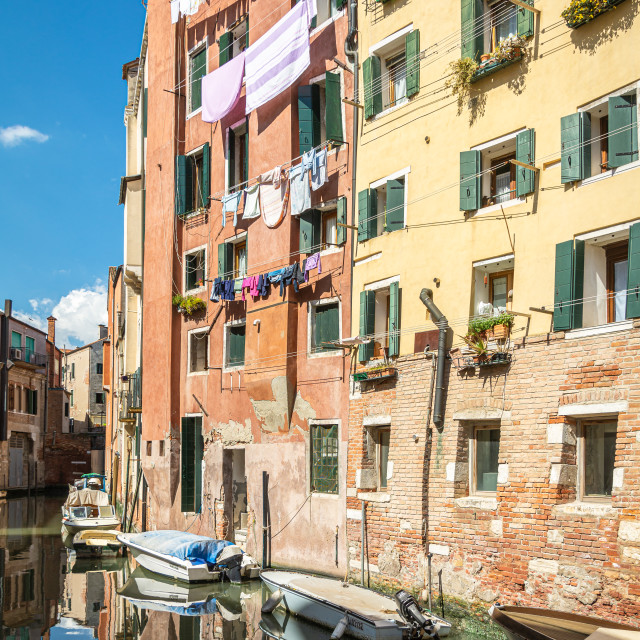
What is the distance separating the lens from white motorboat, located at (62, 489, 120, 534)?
1192 inches

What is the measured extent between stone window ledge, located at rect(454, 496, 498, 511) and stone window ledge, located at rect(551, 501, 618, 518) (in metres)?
1.51

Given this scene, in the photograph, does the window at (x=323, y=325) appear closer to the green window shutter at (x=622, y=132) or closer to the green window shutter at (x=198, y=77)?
the green window shutter at (x=622, y=132)

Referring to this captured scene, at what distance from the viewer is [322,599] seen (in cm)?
1625

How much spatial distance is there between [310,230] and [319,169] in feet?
5.24

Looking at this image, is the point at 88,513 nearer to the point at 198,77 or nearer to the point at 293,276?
the point at 293,276

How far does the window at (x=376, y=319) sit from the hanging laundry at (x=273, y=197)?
4.17 m

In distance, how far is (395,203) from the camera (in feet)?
62.2

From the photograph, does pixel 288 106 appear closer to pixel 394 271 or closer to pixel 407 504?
pixel 394 271

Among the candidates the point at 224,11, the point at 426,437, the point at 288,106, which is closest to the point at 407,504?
the point at 426,437

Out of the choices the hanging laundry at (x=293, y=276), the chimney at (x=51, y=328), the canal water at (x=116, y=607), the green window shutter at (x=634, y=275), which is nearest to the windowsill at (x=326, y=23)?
the hanging laundry at (x=293, y=276)

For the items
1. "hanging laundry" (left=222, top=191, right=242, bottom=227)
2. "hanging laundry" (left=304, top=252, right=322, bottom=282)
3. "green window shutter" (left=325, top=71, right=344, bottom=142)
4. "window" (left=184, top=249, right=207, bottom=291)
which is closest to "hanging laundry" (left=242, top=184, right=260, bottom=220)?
"hanging laundry" (left=222, top=191, right=242, bottom=227)

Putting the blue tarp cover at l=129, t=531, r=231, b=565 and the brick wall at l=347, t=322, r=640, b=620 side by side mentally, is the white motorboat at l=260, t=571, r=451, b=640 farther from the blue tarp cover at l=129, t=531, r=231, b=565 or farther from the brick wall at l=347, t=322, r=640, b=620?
the blue tarp cover at l=129, t=531, r=231, b=565

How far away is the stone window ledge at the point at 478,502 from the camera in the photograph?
1570cm

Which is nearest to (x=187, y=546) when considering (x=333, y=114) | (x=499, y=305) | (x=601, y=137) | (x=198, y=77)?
(x=499, y=305)
